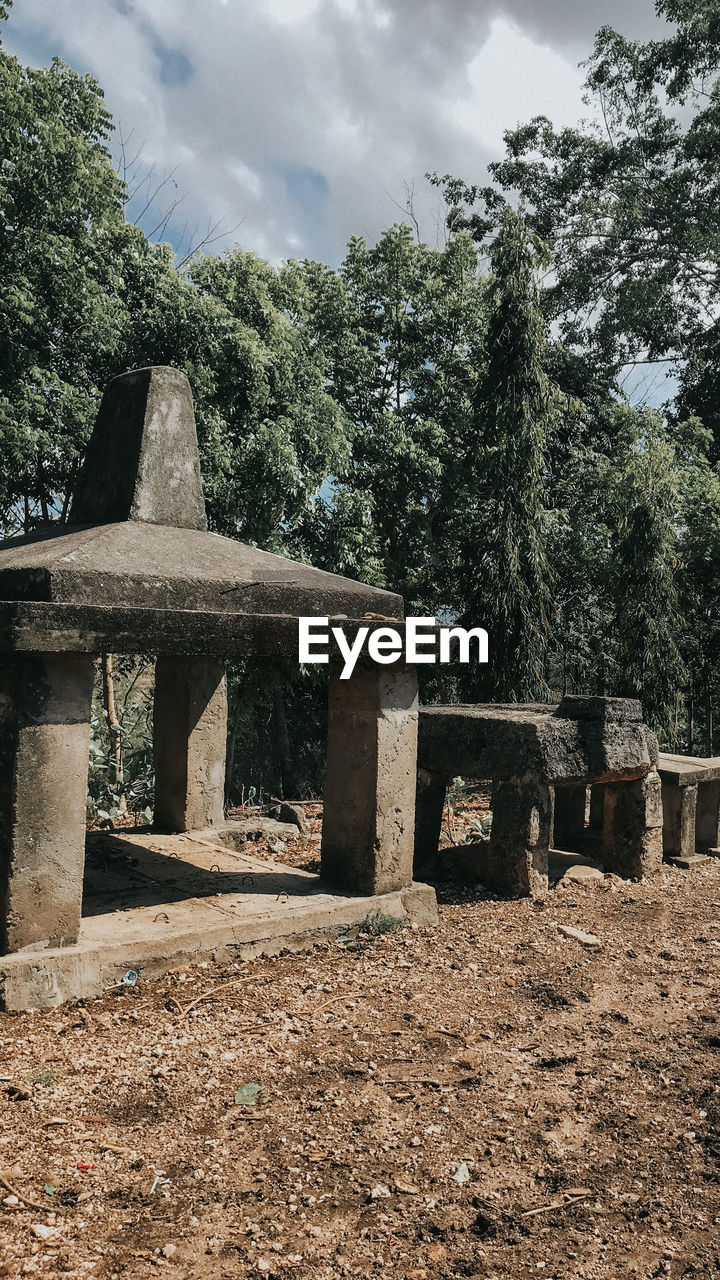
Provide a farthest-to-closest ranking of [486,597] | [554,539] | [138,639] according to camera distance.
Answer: [554,539] < [486,597] < [138,639]

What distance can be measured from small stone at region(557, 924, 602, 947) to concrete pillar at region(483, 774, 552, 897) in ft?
1.75

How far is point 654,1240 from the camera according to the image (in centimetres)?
252

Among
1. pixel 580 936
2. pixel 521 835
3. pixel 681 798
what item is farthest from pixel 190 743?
pixel 681 798

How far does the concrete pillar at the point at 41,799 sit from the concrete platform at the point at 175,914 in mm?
141

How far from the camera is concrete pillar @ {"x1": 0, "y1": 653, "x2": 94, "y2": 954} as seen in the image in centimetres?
395

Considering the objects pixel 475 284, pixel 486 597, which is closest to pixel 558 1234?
pixel 486 597

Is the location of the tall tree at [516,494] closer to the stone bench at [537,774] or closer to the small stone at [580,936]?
the stone bench at [537,774]

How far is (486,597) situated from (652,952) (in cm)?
618

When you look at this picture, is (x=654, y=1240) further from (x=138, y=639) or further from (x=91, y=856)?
(x=91, y=856)

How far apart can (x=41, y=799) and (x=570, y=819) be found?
4.86 metres

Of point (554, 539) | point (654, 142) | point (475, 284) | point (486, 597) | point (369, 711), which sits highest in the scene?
point (654, 142)

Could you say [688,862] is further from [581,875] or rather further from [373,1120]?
[373,1120]

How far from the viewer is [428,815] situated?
6820mm

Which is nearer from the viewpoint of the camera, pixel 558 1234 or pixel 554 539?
pixel 558 1234
